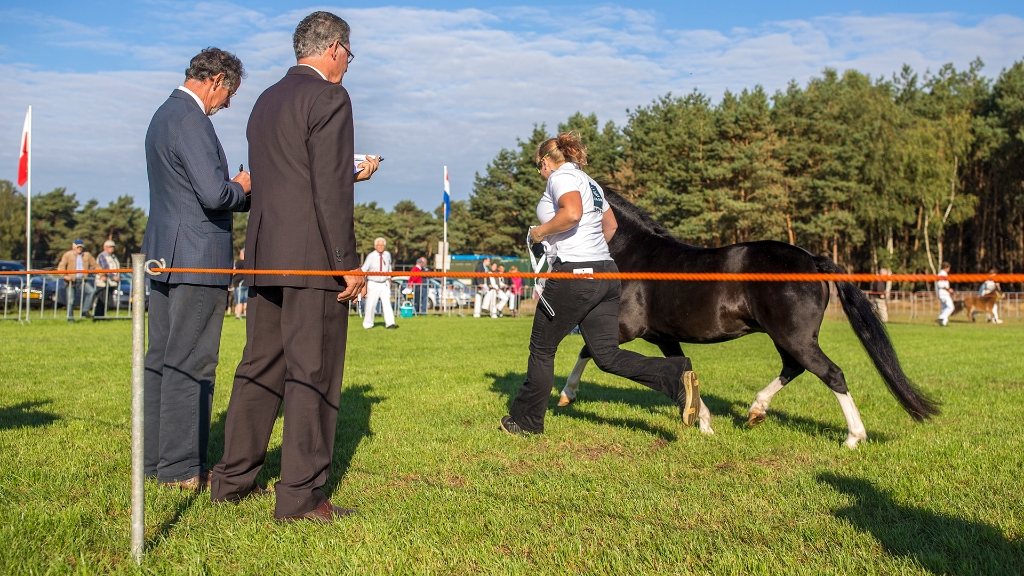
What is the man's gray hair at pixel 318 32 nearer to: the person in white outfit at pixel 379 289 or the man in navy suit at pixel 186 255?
the man in navy suit at pixel 186 255

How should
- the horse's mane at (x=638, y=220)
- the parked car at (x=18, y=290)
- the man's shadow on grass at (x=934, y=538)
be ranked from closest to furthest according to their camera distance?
the man's shadow on grass at (x=934, y=538), the horse's mane at (x=638, y=220), the parked car at (x=18, y=290)

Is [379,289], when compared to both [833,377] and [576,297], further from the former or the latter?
[833,377]

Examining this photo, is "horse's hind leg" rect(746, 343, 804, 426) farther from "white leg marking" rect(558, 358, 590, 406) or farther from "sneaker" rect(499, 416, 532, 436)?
"sneaker" rect(499, 416, 532, 436)

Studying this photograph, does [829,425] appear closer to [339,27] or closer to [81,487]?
[339,27]

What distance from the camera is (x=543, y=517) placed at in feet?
11.5

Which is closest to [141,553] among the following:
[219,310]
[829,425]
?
[219,310]

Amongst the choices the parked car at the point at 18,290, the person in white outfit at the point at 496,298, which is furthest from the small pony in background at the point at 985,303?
the parked car at the point at 18,290

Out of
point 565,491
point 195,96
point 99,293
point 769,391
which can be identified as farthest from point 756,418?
point 99,293

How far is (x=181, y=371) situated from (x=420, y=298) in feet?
73.1

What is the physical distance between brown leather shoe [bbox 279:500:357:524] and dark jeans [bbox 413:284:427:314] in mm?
22570

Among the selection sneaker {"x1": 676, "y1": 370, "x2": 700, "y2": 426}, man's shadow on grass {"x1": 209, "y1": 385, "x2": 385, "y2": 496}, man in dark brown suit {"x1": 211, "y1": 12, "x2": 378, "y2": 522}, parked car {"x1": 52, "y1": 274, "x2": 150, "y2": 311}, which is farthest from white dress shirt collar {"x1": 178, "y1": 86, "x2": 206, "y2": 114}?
parked car {"x1": 52, "y1": 274, "x2": 150, "y2": 311}

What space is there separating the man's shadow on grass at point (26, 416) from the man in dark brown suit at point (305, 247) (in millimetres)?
2685

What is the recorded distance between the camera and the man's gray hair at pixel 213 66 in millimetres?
4148

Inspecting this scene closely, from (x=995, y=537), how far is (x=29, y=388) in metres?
7.57
